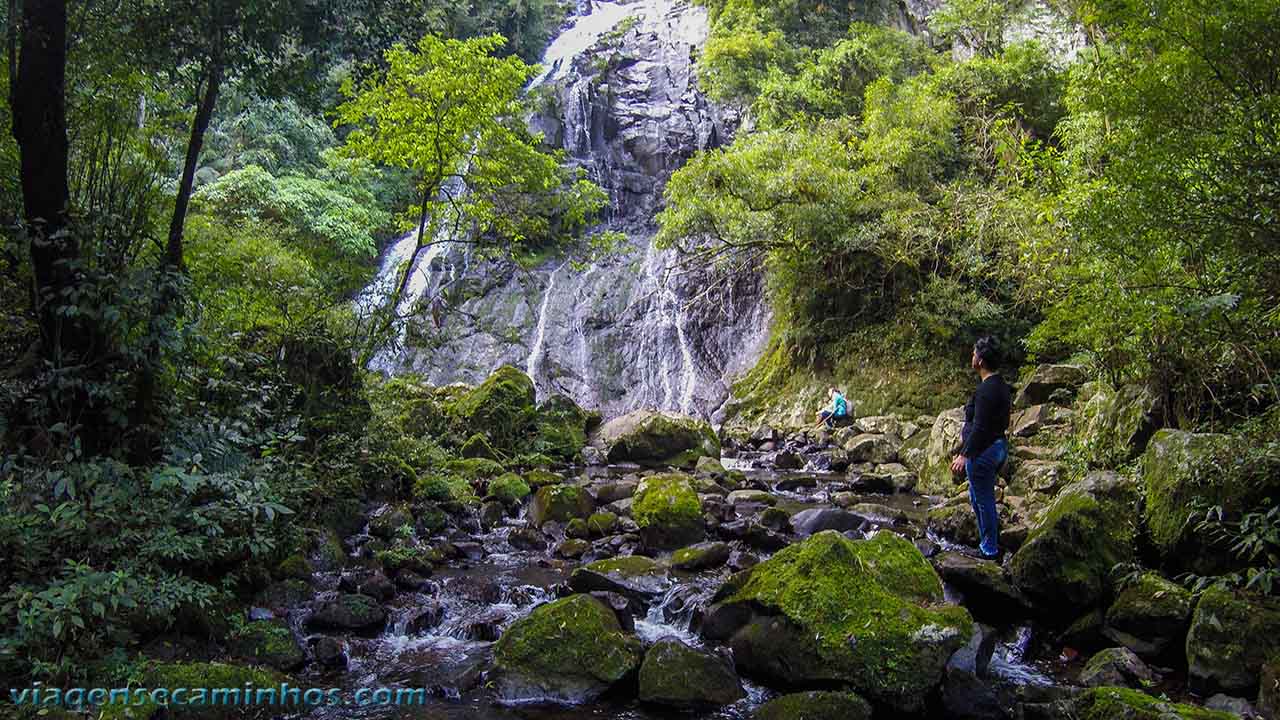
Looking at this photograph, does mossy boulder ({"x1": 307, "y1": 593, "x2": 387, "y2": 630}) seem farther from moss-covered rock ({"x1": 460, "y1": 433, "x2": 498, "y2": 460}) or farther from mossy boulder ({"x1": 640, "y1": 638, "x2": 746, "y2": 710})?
moss-covered rock ({"x1": 460, "y1": 433, "x2": 498, "y2": 460})

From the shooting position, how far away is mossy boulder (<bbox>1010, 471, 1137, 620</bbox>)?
548 cm

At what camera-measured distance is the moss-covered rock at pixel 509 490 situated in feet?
32.3

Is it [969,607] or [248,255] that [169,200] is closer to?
[248,255]

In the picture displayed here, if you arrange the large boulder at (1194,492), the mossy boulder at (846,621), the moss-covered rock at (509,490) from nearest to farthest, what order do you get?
the mossy boulder at (846,621), the large boulder at (1194,492), the moss-covered rock at (509,490)

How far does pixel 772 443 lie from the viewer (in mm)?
15766

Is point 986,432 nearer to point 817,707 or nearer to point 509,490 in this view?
point 817,707

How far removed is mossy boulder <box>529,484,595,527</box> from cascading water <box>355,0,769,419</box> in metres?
9.13

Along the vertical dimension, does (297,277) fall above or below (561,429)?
above

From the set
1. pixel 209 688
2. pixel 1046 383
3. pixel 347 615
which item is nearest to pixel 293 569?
pixel 347 615

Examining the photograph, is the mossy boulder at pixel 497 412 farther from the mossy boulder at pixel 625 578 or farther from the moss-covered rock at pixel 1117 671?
the moss-covered rock at pixel 1117 671

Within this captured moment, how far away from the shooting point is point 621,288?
24.0 meters

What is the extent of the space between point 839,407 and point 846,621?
11.8 metres

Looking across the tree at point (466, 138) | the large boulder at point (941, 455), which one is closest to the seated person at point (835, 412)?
the large boulder at point (941, 455)

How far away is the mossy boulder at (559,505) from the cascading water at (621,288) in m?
9.13
